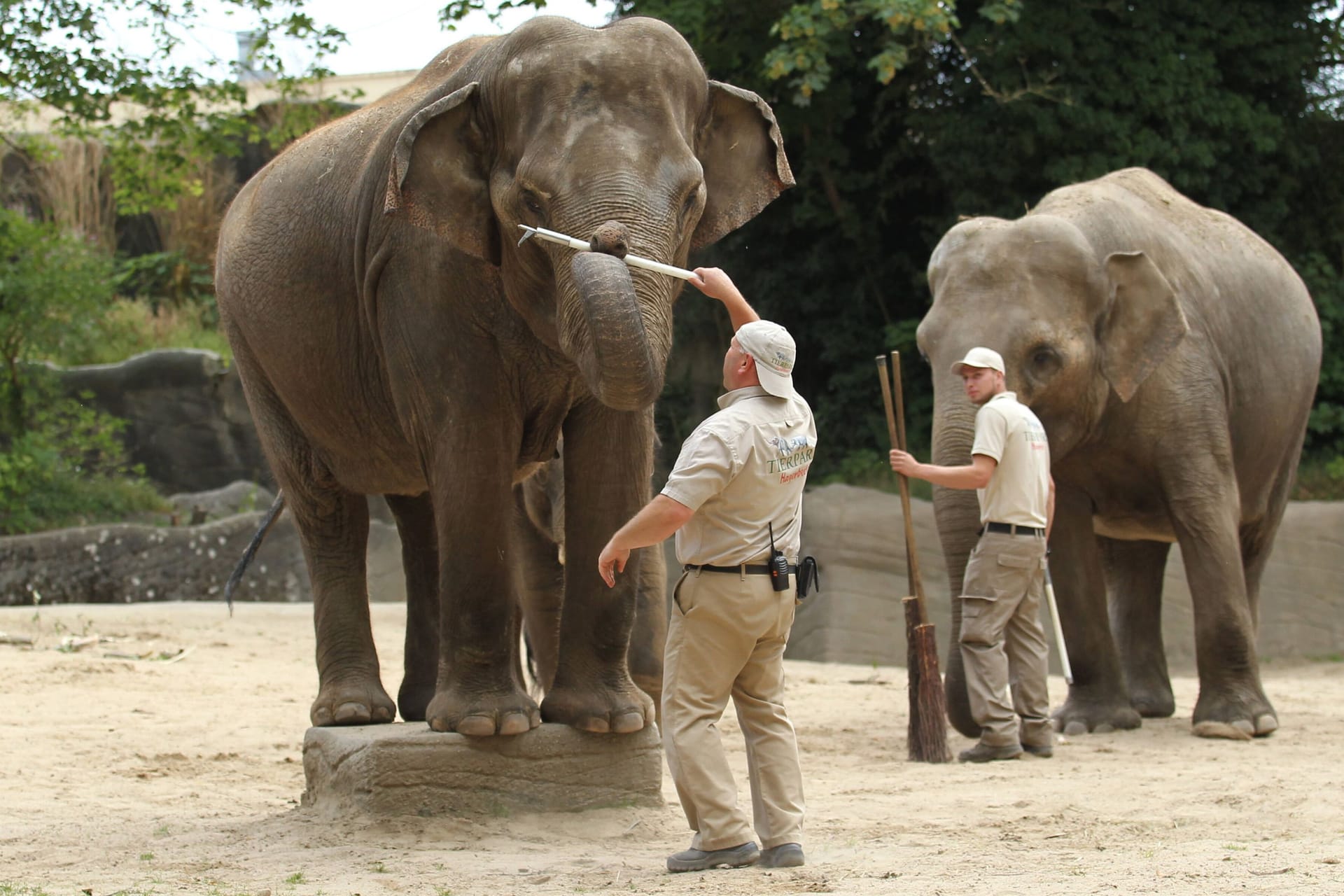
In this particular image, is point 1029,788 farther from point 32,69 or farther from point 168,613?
point 32,69

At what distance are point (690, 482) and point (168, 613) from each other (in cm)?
895

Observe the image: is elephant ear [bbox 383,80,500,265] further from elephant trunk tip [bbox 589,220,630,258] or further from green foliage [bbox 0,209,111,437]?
green foliage [bbox 0,209,111,437]

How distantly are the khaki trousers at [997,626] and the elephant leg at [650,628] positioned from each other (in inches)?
58.2

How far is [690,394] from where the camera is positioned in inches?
741

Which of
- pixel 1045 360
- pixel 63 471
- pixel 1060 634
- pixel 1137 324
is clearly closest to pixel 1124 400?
pixel 1137 324

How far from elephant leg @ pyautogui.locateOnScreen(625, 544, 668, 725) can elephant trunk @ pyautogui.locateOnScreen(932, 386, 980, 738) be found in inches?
64.9

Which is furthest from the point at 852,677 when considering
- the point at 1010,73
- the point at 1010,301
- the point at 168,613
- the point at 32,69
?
the point at 32,69

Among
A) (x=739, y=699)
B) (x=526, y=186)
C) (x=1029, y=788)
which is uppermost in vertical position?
(x=526, y=186)

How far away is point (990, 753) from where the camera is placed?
7672mm

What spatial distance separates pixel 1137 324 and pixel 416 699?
419cm

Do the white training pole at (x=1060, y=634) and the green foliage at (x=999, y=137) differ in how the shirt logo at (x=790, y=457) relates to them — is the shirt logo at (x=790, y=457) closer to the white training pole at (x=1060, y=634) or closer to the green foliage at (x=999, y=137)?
the white training pole at (x=1060, y=634)

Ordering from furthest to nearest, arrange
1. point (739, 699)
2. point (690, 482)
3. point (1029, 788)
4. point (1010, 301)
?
point (1010, 301)
point (1029, 788)
point (739, 699)
point (690, 482)

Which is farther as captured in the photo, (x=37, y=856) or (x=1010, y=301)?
(x=1010, y=301)

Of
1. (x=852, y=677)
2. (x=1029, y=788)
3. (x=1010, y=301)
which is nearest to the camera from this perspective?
(x=1029, y=788)
